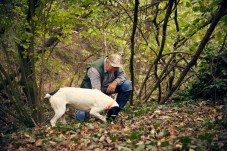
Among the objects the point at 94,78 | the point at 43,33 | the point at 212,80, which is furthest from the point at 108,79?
the point at 212,80

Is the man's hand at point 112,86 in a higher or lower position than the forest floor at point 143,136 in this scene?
higher

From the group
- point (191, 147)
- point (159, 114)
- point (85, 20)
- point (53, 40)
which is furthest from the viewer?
point (53, 40)

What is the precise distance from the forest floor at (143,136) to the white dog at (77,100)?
16.0 inches

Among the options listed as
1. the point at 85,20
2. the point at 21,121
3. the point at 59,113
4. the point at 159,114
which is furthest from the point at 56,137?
the point at 85,20

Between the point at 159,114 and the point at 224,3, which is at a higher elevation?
the point at 224,3

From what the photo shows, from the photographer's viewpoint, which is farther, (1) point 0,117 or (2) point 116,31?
(2) point 116,31

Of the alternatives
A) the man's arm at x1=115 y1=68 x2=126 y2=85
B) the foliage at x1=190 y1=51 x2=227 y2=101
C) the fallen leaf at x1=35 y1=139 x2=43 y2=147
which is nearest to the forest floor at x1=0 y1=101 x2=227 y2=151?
the fallen leaf at x1=35 y1=139 x2=43 y2=147

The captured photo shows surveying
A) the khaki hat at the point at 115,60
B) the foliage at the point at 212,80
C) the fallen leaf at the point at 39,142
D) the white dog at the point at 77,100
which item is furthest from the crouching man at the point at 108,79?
the foliage at the point at 212,80

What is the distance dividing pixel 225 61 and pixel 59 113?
3922mm

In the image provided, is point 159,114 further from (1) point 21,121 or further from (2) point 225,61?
(1) point 21,121

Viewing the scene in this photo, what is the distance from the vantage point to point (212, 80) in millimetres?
7539

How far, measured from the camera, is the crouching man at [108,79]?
6449 millimetres

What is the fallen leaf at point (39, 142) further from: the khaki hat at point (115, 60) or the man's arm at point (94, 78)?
the khaki hat at point (115, 60)

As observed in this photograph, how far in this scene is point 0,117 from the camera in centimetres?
642
